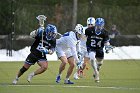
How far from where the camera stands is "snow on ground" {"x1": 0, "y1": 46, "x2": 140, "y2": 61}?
125 feet

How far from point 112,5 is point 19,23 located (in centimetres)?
693

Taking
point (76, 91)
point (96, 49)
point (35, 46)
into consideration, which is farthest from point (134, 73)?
point (76, 91)

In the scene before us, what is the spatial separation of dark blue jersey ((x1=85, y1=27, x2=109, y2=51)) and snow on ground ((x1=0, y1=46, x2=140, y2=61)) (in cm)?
1574

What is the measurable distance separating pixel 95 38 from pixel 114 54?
18.8 meters

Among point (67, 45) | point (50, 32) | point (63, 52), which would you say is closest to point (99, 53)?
point (67, 45)

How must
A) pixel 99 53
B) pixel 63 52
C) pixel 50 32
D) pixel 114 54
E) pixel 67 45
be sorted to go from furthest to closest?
pixel 114 54 → pixel 99 53 → pixel 67 45 → pixel 63 52 → pixel 50 32

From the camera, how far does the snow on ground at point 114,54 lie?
3817 centimetres

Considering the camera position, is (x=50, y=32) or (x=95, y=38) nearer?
(x=50, y=32)

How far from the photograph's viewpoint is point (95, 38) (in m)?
22.2

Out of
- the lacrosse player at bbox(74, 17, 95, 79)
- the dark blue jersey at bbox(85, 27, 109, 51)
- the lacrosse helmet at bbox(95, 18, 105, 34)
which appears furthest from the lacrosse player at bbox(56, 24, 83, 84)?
the lacrosse player at bbox(74, 17, 95, 79)

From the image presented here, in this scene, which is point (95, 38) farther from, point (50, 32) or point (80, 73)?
point (80, 73)

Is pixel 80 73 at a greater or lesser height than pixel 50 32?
lesser

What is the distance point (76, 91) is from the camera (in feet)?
59.9

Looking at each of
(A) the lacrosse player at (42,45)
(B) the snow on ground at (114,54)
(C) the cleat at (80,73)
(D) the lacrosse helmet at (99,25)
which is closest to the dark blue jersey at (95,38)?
(D) the lacrosse helmet at (99,25)
